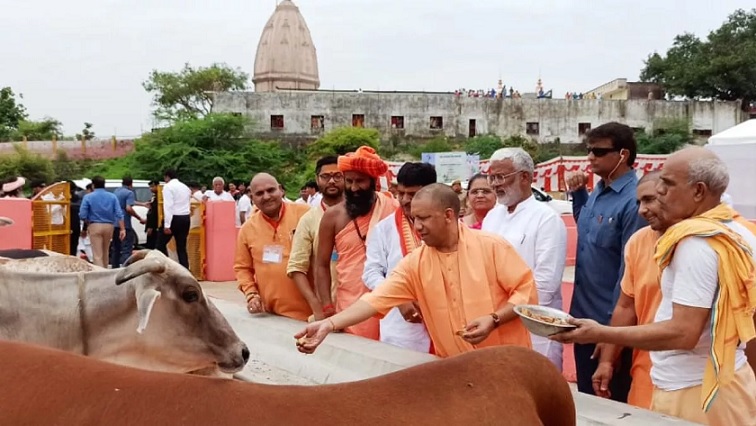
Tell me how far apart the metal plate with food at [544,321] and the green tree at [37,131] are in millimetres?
40241

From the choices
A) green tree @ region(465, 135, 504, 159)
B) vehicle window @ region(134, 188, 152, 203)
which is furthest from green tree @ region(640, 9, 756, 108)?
vehicle window @ region(134, 188, 152, 203)

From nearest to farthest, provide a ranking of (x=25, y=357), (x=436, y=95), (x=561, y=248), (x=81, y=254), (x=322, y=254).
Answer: (x=25, y=357), (x=561, y=248), (x=322, y=254), (x=81, y=254), (x=436, y=95)

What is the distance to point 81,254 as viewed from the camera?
35.7 ft

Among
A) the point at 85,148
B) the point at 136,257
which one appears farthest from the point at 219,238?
the point at 85,148

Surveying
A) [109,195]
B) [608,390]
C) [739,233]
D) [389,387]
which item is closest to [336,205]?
[608,390]

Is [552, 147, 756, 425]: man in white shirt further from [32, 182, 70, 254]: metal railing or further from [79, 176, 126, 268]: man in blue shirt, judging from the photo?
[32, 182, 70, 254]: metal railing

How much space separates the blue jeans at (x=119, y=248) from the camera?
1063cm

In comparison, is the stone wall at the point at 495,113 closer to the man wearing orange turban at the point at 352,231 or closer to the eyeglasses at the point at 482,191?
the eyeglasses at the point at 482,191

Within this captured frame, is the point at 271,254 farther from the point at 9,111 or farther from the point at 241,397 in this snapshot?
the point at 9,111

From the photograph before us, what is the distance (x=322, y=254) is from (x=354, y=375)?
38.8 inches

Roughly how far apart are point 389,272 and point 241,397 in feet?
8.27

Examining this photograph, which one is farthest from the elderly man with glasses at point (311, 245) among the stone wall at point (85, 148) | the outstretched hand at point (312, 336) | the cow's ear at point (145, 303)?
the stone wall at point (85, 148)

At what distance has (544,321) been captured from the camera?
2.28 meters

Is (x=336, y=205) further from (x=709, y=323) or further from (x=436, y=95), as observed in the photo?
(x=436, y=95)
